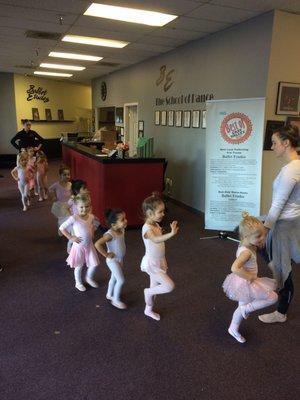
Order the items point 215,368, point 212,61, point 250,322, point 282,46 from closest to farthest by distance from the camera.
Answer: point 215,368
point 250,322
point 282,46
point 212,61

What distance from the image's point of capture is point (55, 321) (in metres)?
2.65

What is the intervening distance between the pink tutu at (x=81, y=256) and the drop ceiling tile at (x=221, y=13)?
308 cm

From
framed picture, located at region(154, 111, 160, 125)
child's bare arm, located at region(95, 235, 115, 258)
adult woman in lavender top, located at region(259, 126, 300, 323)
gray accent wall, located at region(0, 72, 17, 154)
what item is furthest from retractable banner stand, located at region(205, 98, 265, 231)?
gray accent wall, located at region(0, 72, 17, 154)

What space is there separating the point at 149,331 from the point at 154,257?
1.92 ft

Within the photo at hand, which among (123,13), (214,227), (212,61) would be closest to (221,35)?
(212,61)

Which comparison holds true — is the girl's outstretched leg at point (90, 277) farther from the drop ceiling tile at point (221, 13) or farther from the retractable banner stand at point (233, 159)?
the drop ceiling tile at point (221, 13)

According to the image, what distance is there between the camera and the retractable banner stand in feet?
13.5

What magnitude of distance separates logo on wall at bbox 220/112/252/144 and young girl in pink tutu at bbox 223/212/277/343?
2165 mm

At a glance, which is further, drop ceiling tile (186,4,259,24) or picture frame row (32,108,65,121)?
picture frame row (32,108,65,121)

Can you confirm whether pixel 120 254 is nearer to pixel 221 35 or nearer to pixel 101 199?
pixel 101 199

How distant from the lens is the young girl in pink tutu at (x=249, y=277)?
223 cm

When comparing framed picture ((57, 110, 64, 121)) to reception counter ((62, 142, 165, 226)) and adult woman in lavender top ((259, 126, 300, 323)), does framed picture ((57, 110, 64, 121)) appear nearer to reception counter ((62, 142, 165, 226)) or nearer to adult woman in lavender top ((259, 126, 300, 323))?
reception counter ((62, 142, 165, 226))

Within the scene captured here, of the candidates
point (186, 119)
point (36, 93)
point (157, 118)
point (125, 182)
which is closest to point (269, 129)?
point (186, 119)

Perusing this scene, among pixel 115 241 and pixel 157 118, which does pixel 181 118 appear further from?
pixel 115 241
